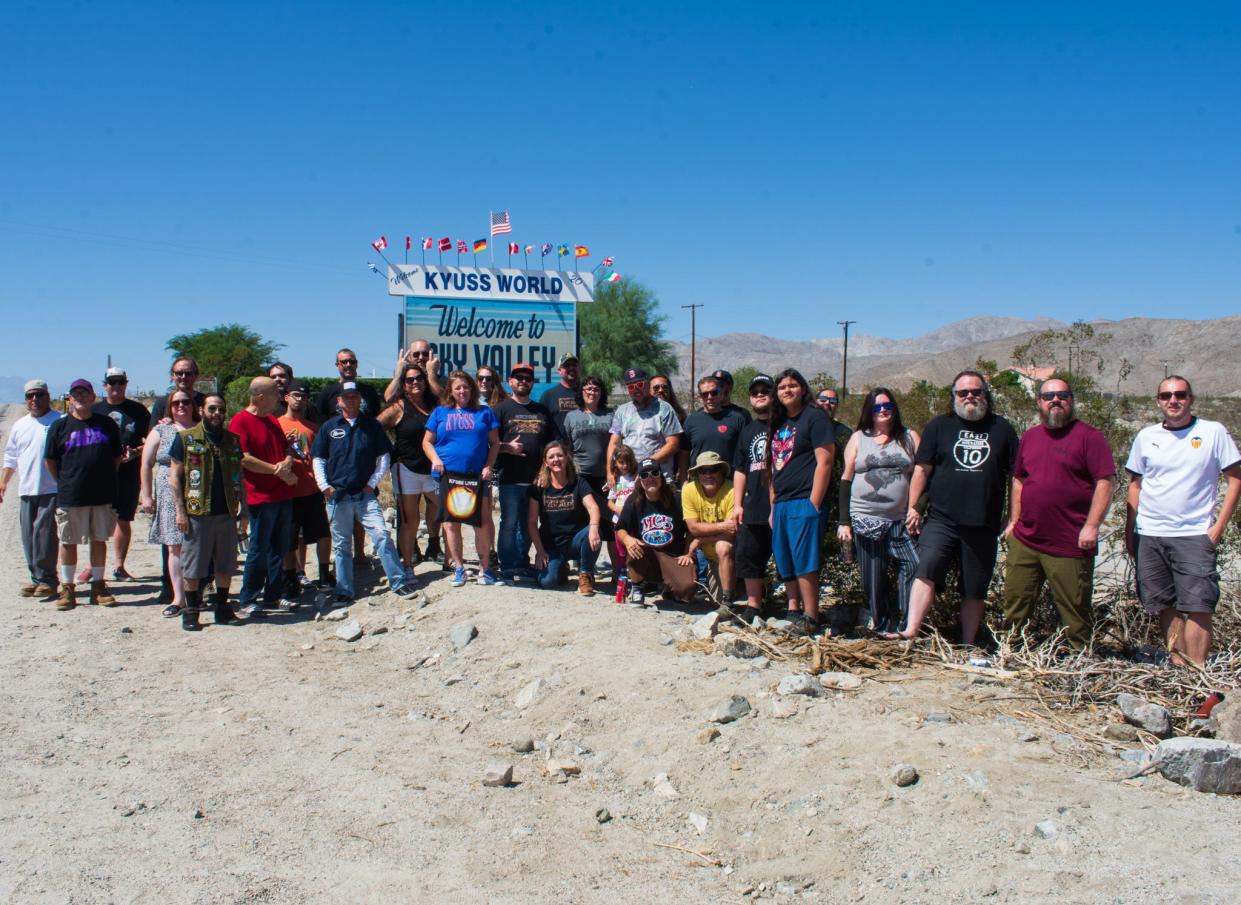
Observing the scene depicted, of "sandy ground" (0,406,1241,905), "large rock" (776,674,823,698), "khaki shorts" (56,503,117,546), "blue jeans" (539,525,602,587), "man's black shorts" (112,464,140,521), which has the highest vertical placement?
"man's black shorts" (112,464,140,521)

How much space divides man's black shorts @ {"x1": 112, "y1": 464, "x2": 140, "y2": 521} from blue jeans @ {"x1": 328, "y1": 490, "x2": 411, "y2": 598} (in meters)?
2.16

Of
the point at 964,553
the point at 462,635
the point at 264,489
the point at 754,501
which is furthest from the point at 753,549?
the point at 264,489

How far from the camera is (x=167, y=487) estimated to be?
7.44 m

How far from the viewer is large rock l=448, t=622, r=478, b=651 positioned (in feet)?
21.8

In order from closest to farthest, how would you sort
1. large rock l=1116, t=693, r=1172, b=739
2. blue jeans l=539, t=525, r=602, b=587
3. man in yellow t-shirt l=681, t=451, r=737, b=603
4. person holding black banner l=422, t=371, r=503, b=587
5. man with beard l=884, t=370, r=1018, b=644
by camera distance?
1. large rock l=1116, t=693, r=1172, b=739
2. man with beard l=884, t=370, r=1018, b=644
3. man in yellow t-shirt l=681, t=451, r=737, b=603
4. blue jeans l=539, t=525, r=602, b=587
5. person holding black banner l=422, t=371, r=503, b=587

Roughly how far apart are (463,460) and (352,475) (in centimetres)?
93

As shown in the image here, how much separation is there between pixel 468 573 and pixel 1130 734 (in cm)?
531

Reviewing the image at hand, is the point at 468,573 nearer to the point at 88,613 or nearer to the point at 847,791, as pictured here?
the point at 88,613

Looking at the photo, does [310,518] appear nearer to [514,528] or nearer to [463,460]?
[463,460]

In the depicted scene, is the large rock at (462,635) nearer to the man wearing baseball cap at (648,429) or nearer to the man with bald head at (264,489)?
the man wearing baseball cap at (648,429)

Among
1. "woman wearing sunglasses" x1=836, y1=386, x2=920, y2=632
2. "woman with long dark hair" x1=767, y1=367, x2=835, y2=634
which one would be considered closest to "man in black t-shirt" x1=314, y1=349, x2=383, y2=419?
"woman with long dark hair" x1=767, y1=367, x2=835, y2=634

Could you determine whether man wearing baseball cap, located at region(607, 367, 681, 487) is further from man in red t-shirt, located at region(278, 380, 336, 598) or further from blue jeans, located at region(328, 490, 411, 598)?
man in red t-shirt, located at region(278, 380, 336, 598)

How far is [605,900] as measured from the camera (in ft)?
11.8

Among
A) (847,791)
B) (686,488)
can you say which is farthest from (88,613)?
(847,791)
